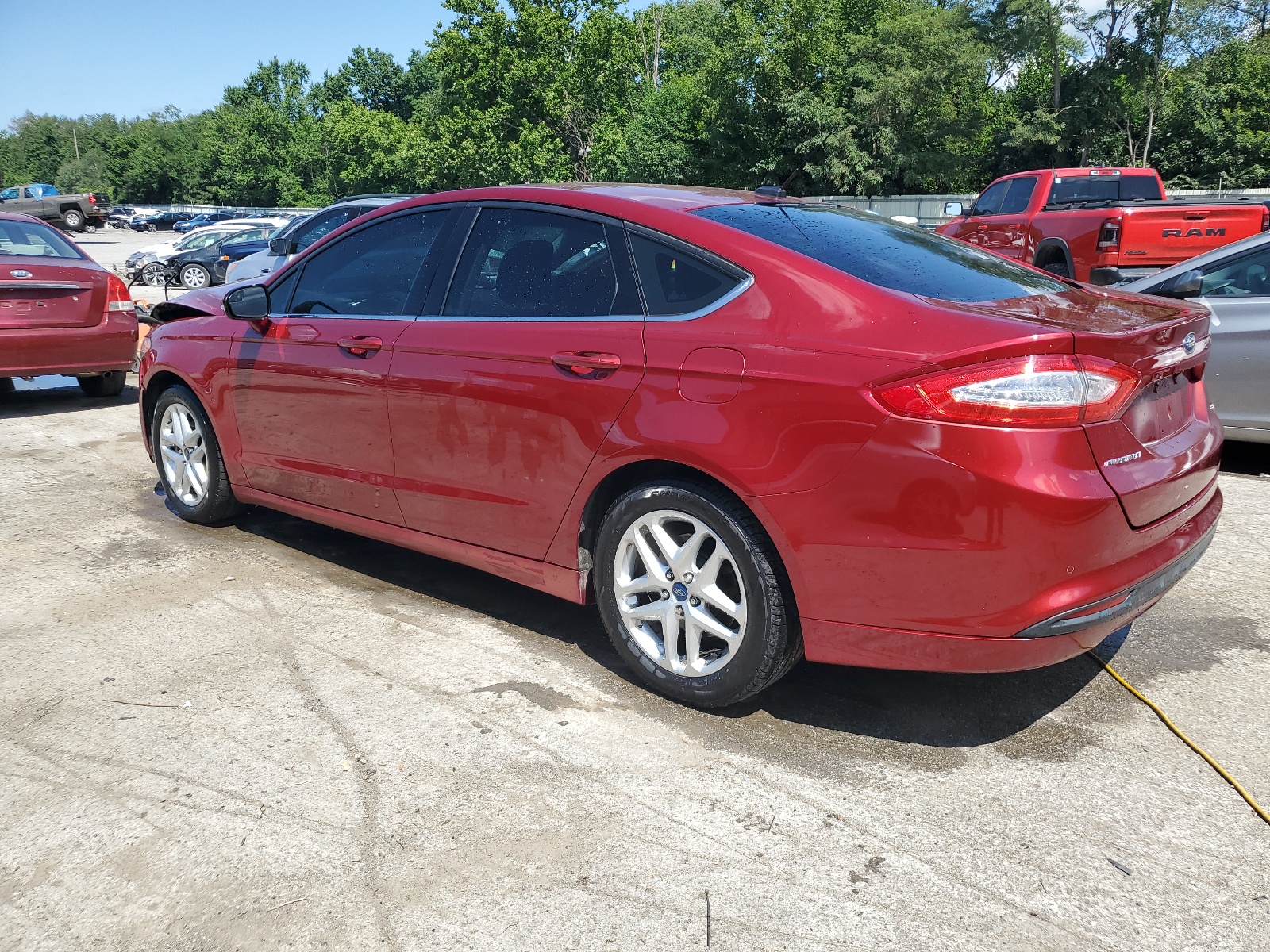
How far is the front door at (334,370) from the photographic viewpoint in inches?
164

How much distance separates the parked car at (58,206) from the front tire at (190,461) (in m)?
48.5

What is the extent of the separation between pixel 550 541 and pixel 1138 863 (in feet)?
6.58

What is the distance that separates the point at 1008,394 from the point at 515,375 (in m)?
1.67

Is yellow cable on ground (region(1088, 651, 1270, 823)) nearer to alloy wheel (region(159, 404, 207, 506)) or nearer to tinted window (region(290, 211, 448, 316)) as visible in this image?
tinted window (region(290, 211, 448, 316))

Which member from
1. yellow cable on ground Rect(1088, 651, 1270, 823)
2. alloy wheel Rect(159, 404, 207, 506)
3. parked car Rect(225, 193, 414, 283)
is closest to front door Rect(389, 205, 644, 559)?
alloy wheel Rect(159, 404, 207, 506)

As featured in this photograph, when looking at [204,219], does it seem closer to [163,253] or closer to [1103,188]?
[163,253]

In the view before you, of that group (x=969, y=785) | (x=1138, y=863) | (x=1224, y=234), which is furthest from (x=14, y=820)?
(x=1224, y=234)

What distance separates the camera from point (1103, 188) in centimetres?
1239

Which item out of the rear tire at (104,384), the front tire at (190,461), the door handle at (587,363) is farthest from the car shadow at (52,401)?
the door handle at (587,363)

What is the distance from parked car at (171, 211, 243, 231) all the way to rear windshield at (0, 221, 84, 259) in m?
50.9

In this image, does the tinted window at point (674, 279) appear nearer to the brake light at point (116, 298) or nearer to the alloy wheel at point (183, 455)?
the alloy wheel at point (183, 455)

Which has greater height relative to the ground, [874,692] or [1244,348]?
[1244,348]

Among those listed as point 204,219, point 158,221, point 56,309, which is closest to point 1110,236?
point 56,309

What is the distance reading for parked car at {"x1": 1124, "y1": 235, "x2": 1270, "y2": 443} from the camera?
6.12 meters
